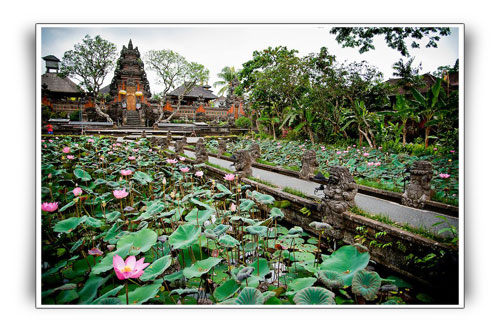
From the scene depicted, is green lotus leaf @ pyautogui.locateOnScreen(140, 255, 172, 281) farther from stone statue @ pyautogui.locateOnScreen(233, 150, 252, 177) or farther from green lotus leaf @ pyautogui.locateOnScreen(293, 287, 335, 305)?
stone statue @ pyautogui.locateOnScreen(233, 150, 252, 177)

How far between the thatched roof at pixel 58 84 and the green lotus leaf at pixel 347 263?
6.98 ft

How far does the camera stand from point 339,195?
2.02m

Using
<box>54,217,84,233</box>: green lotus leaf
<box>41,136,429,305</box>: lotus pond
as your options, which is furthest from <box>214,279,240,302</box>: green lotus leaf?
<box>54,217,84,233</box>: green lotus leaf

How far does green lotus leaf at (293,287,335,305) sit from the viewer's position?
3.61 ft

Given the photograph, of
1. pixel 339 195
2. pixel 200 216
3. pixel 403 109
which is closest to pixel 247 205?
pixel 200 216

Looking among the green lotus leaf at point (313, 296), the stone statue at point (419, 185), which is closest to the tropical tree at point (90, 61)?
the green lotus leaf at point (313, 296)

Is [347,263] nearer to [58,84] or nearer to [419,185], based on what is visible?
[419,185]

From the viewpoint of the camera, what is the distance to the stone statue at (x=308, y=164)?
362 cm

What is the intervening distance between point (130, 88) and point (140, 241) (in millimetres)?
3067

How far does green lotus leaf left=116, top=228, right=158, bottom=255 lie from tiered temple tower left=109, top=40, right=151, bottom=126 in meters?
1.53

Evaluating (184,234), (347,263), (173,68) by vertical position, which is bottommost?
(347,263)

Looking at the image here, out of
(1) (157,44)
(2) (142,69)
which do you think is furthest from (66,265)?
(2) (142,69)
